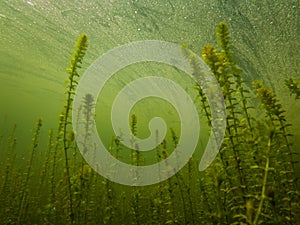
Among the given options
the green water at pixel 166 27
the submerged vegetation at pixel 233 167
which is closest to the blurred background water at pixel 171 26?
the green water at pixel 166 27

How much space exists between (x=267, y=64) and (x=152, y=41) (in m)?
6.11

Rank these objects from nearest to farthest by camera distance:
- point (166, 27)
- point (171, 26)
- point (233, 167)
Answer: point (233, 167) < point (171, 26) < point (166, 27)

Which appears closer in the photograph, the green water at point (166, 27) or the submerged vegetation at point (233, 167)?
the submerged vegetation at point (233, 167)

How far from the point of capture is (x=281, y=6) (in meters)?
7.48

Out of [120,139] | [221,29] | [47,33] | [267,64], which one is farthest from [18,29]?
[267,64]

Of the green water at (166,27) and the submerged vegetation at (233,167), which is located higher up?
the green water at (166,27)

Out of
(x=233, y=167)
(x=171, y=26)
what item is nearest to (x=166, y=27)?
(x=171, y=26)

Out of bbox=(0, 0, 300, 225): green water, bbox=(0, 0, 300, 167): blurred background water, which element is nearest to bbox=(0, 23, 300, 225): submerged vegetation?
bbox=(0, 0, 300, 167): blurred background water

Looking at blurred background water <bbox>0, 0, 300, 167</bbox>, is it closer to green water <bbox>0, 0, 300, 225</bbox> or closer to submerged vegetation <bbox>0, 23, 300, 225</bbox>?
green water <bbox>0, 0, 300, 225</bbox>

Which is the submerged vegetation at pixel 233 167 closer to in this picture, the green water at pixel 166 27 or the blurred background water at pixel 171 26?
the blurred background water at pixel 171 26

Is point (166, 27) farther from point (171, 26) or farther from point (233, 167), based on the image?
point (233, 167)

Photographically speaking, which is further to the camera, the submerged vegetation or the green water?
the green water

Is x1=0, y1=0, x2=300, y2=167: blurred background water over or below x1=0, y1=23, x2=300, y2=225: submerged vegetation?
over

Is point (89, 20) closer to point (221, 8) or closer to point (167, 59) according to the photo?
point (167, 59)
